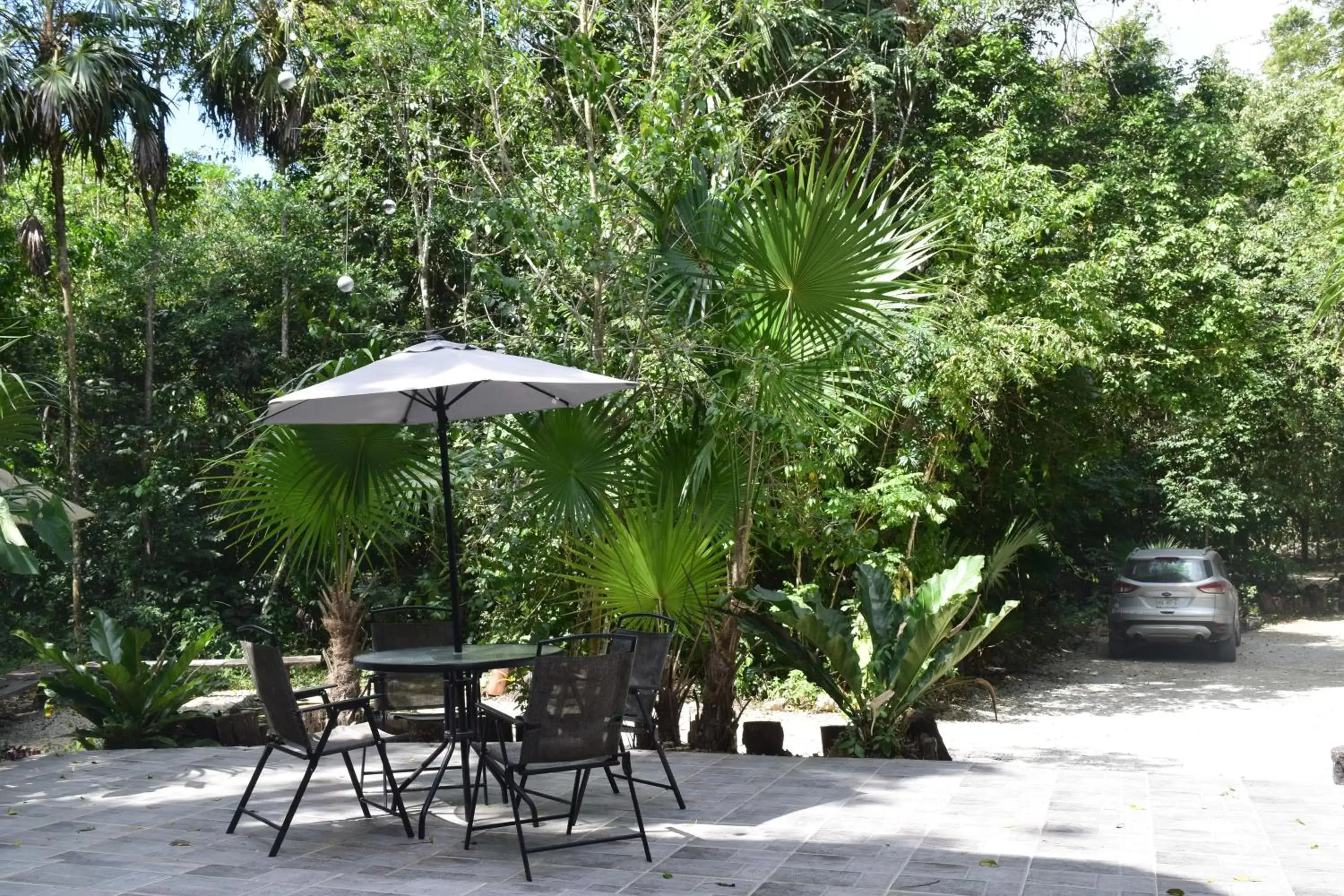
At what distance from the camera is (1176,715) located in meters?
13.0

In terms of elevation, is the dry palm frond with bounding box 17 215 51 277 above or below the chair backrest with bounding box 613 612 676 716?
above

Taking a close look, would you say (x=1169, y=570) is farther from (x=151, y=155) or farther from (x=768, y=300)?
(x=151, y=155)

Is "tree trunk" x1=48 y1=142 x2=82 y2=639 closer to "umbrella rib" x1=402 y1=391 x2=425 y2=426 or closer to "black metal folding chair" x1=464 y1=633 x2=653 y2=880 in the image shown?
"umbrella rib" x1=402 y1=391 x2=425 y2=426

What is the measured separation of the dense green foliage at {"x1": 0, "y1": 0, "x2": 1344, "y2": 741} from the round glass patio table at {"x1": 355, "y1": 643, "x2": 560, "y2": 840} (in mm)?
1488

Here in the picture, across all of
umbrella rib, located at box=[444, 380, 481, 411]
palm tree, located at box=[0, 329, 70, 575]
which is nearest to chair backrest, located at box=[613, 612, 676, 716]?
umbrella rib, located at box=[444, 380, 481, 411]

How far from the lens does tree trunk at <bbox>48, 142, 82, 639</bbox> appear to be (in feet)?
50.3

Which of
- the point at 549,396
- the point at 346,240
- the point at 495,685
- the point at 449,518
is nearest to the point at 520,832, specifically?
the point at 449,518

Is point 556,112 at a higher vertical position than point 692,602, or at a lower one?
higher

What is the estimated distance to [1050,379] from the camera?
14.1 metres

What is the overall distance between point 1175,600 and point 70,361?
14852mm

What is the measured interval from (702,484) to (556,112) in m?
5.01

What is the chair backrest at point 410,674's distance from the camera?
→ 645 cm

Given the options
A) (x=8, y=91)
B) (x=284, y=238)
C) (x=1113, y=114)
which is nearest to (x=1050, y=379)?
(x=1113, y=114)

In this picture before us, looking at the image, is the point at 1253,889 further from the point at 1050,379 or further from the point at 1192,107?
the point at 1192,107
